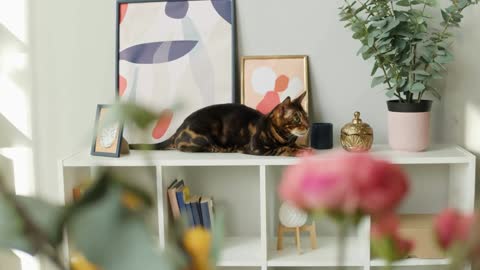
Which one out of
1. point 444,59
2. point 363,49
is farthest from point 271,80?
point 444,59

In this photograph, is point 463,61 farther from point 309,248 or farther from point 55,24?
point 55,24

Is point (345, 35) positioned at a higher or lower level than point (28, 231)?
higher

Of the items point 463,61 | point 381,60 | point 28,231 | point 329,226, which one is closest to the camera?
point 28,231

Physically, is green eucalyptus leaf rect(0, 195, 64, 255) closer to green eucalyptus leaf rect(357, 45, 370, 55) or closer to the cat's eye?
the cat's eye

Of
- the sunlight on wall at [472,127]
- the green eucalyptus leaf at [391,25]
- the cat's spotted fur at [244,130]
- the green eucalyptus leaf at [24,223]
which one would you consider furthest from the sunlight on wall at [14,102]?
the green eucalyptus leaf at [24,223]

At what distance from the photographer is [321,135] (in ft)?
6.95

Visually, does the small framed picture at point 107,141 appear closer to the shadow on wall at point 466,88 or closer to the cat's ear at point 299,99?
the cat's ear at point 299,99

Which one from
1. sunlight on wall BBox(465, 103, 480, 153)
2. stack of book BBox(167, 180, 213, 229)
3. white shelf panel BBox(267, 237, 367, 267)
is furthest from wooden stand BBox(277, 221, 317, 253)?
sunlight on wall BBox(465, 103, 480, 153)

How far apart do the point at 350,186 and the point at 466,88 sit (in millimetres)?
1978

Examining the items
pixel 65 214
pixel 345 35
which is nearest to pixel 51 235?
pixel 65 214

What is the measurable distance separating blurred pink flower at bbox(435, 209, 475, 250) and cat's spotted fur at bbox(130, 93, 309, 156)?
1.60m

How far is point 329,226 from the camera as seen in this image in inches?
90.4

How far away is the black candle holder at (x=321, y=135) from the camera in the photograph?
211 centimetres

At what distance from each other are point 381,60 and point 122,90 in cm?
94
